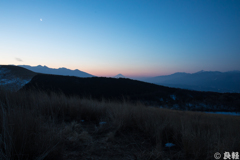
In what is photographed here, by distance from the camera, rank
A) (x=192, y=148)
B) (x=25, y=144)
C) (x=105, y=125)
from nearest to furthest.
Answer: (x=25, y=144), (x=192, y=148), (x=105, y=125)

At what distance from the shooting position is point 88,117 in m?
4.28

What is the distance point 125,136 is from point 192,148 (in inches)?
54.5

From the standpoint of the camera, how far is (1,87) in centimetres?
454

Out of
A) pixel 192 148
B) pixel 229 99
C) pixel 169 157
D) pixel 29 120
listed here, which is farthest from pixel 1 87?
pixel 229 99

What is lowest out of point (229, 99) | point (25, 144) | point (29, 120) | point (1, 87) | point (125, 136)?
point (229, 99)

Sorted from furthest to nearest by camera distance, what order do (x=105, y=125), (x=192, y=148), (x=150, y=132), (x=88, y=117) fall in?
(x=88, y=117) < (x=105, y=125) < (x=150, y=132) < (x=192, y=148)

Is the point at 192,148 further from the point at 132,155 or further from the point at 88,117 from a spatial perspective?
the point at 88,117

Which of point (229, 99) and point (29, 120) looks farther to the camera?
point (229, 99)

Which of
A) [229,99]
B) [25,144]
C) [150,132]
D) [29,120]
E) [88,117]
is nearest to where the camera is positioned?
[25,144]

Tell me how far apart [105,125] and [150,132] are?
1.18 meters

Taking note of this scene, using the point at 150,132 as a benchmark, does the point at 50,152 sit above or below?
above

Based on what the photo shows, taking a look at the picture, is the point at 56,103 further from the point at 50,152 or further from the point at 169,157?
the point at 169,157

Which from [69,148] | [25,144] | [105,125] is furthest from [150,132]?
[25,144]

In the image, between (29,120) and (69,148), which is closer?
(29,120)
